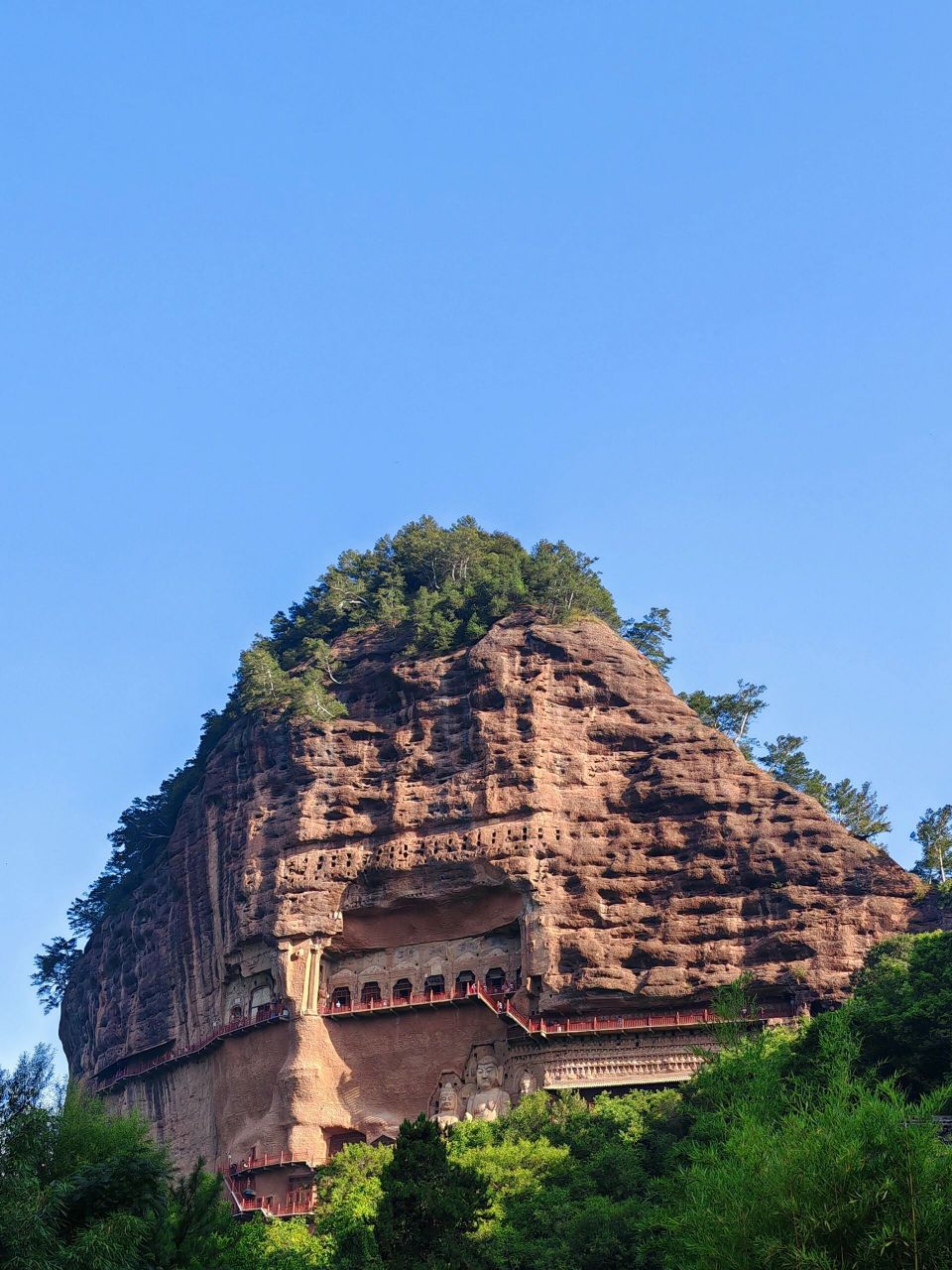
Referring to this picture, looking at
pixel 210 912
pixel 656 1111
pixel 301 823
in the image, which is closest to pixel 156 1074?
pixel 210 912

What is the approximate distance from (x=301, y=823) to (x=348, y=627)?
887 centimetres

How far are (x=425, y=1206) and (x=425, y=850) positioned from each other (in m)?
17.2

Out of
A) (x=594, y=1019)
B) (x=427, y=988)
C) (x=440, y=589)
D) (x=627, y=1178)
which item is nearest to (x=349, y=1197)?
(x=627, y=1178)

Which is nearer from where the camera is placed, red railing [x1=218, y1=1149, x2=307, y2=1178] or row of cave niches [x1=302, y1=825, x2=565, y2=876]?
red railing [x1=218, y1=1149, x2=307, y2=1178]

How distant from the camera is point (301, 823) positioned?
4775 cm

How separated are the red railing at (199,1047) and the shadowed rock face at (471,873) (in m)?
0.42

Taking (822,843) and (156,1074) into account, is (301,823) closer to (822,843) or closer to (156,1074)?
(156,1074)

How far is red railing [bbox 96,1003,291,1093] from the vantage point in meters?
46.6

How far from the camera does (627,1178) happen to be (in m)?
35.9

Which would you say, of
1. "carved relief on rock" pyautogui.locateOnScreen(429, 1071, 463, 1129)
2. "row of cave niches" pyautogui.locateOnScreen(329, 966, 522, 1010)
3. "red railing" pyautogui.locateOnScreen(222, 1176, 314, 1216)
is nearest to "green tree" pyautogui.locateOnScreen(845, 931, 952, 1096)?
"row of cave niches" pyautogui.locateOnScreen(329, 966, 522, 1010)

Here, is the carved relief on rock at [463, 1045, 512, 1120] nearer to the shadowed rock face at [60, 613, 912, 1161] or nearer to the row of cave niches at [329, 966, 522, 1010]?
the shadowed rock face at [60, 613, 912, 1161]

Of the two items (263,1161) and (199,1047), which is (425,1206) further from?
(199,1047)

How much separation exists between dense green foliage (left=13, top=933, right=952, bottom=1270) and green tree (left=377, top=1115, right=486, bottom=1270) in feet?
0.12

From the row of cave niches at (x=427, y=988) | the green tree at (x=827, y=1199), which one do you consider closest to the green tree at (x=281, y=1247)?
the row of cave niches at (x=427, y=988)
